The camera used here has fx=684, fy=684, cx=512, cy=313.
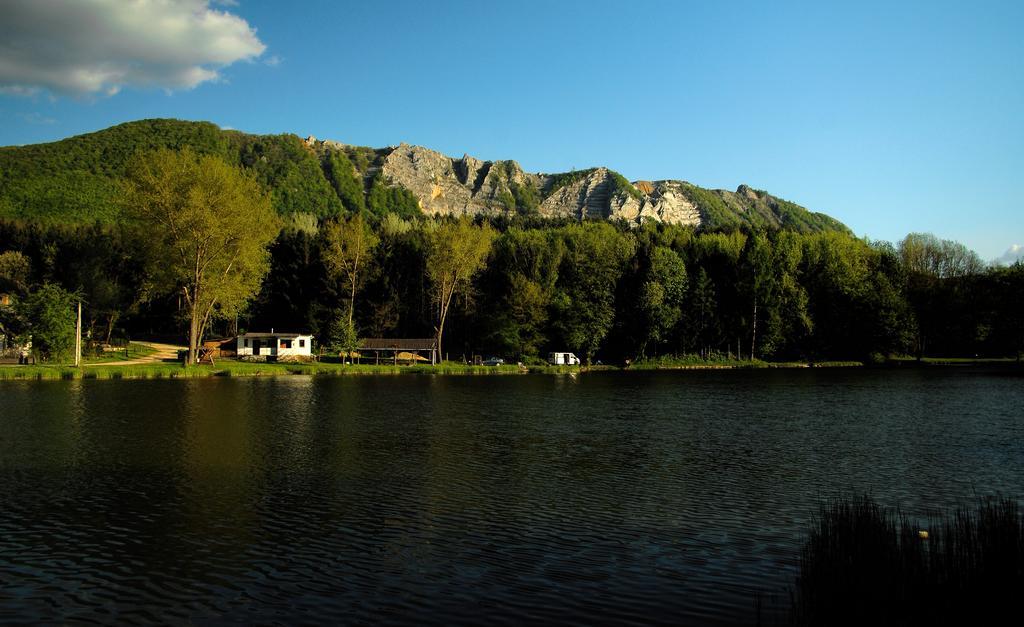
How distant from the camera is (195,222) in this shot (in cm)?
7288

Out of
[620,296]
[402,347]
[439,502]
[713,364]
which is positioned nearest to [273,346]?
[402,347]

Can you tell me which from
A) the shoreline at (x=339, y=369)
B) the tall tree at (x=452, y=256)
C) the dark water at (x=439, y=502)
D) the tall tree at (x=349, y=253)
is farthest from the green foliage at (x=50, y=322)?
the tall tree at (x=452, y=256)

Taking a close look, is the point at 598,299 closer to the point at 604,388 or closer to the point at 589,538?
the point at 604,388

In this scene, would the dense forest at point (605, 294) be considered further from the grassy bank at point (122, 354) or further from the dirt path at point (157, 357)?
the grassy bank at point (122, 354)

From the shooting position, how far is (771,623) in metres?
10.9

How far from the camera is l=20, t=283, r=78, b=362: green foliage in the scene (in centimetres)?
6825

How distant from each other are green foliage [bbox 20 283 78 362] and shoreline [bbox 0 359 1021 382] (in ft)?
12.4

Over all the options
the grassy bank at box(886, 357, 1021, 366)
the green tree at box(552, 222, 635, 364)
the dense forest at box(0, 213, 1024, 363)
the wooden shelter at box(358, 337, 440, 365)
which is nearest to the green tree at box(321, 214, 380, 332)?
the dense forest at box(0, 213, 1024, 363)

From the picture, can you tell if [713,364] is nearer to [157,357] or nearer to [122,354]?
[157,357]

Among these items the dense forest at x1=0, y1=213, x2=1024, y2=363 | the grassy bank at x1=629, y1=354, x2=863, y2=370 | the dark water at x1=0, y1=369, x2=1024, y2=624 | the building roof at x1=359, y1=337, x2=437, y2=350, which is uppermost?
the dense forest at x1=0, y1=213, x2=1024, y2=363

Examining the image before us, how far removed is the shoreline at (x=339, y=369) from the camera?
63969mm

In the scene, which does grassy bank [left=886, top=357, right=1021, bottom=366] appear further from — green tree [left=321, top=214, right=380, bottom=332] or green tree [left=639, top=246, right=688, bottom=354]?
green tree [left=321, top=214, right=380, bottom=332]

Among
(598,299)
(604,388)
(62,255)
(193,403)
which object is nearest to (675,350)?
(598,299)

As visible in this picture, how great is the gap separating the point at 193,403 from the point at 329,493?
29501 mm
